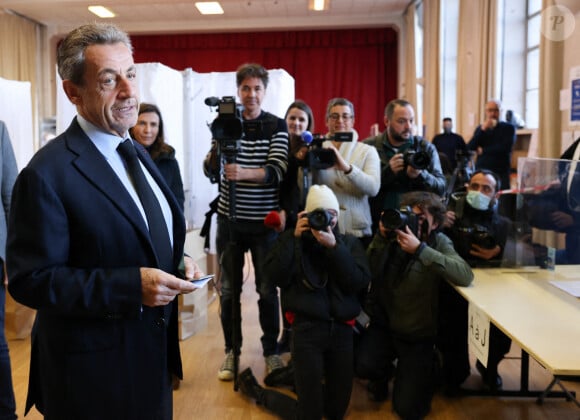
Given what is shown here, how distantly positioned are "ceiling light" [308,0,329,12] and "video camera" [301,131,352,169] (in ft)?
17.1

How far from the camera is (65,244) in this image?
37.8 inches

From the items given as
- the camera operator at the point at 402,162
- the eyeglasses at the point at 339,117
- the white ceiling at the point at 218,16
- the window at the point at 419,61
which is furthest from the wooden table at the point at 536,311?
the white ceiling at the point at 218,16

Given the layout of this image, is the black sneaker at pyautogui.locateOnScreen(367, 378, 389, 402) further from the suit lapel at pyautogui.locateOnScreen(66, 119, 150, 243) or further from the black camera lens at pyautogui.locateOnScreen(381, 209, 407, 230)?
the suit lapel at pyautogui.locateOnScreen(66, 119, 150, 243)

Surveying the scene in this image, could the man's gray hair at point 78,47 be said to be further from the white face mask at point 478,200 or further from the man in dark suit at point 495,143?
the man in dark suit at point 495,143

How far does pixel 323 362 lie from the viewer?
2170 millimetres

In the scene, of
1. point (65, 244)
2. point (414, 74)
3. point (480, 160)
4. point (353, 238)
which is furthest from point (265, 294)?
point (414, 74)

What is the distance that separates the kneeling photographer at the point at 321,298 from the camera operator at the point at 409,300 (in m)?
0.18

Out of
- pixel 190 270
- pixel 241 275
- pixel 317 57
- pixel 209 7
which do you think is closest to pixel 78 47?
pixel 190 270

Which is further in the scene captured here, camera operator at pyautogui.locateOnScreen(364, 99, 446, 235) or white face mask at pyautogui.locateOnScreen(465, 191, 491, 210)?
camera operator at pyautogui.locateOnScreen(364, 99, 446, 235)

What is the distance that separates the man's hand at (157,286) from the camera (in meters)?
0.99

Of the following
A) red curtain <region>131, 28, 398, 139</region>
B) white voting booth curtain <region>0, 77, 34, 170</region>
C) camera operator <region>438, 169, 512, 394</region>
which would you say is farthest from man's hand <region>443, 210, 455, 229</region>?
red curtain <region>131, 28, 398, 139</region>

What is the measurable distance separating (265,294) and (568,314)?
1.36 m

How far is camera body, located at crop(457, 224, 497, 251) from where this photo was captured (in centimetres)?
231

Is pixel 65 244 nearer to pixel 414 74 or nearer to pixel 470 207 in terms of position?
pixel 470 207
